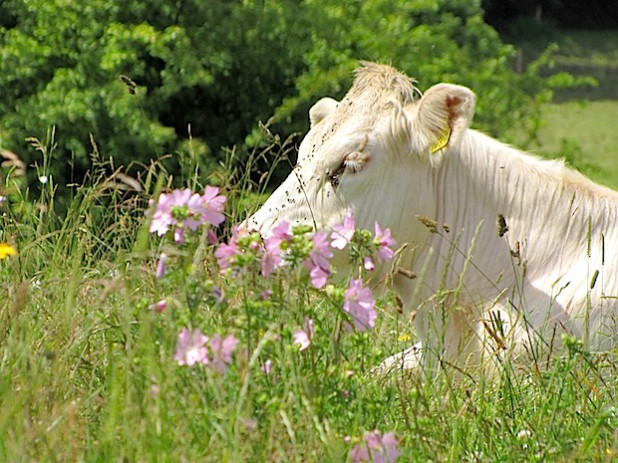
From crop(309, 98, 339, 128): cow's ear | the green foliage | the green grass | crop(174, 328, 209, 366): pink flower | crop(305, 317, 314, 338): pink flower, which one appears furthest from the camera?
the green grass

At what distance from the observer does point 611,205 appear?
13.0 feet

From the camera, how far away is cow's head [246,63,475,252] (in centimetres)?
384

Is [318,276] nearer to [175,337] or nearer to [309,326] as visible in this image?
[309,326]

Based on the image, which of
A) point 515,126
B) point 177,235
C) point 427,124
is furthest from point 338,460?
point 515,126

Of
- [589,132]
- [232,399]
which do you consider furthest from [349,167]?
[589,132]

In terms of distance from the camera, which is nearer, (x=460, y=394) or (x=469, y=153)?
(x=460, y=394)

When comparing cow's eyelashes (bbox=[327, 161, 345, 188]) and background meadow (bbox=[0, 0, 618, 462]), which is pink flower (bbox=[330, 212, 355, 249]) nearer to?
background meadow (bbox=[0, 0, 618, 462])

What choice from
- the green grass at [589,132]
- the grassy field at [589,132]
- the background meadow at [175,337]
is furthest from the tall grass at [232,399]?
the grassy field at [589,132]

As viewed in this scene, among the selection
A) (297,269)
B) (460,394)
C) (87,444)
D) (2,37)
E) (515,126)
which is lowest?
(515,126)

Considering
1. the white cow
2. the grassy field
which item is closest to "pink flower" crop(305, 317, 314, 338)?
the white cow

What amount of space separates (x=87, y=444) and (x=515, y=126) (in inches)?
277

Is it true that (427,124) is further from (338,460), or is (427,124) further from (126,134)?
(126,134)

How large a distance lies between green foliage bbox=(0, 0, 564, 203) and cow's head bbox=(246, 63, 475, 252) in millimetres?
2807

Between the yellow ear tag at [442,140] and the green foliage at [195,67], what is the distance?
2.94 meters
